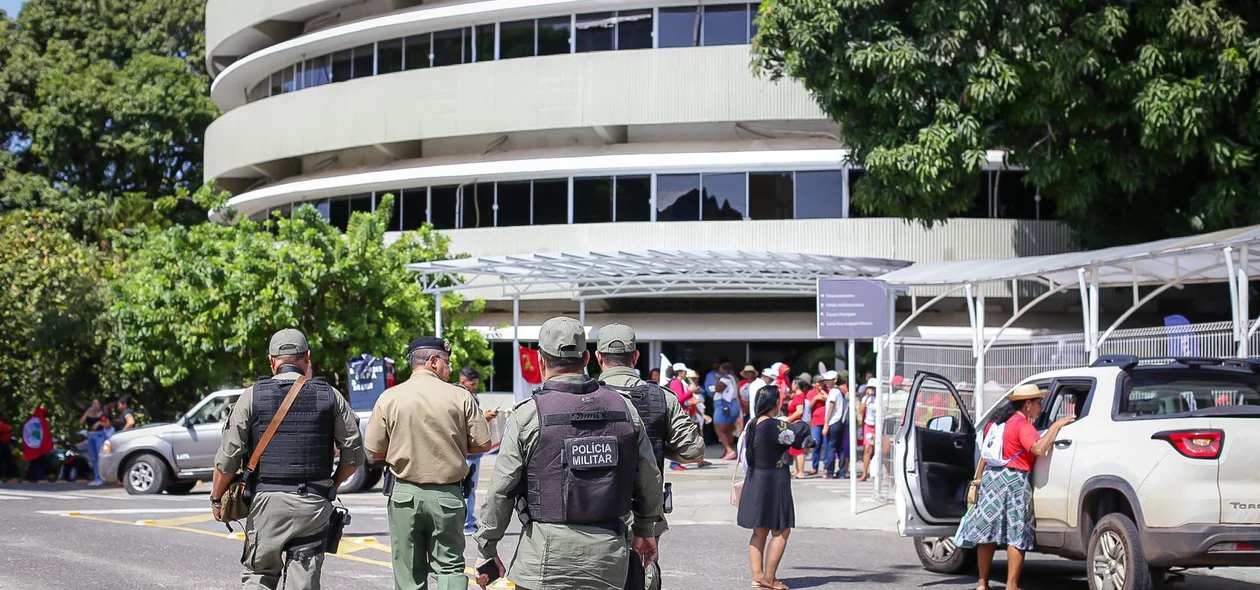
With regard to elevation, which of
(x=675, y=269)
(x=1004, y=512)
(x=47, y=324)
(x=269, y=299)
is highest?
(x=675, y=269)

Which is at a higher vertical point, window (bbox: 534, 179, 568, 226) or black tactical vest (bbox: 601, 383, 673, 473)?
window (bbox: 534, 179, 568, 226)

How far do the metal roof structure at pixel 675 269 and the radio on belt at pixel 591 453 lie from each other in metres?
14.2

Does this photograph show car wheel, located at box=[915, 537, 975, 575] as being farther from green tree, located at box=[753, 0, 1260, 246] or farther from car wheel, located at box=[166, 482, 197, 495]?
car wheel, located at box=[166, 482, 197, 495]

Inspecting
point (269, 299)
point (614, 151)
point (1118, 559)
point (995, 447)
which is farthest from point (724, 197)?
point (1118, 559)

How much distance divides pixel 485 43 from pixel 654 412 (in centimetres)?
2332

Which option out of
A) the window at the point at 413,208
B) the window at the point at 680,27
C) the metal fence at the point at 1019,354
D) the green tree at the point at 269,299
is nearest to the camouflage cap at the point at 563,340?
the metal fence at the point at 1019,354

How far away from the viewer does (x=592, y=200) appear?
28344 mm

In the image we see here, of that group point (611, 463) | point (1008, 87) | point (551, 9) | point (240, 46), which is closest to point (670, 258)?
point (1008, 87)

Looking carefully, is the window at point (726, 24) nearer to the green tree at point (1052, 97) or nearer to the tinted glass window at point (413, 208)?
the green tree at point (1052, 97)

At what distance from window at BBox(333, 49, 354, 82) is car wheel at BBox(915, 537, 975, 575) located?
912 inches

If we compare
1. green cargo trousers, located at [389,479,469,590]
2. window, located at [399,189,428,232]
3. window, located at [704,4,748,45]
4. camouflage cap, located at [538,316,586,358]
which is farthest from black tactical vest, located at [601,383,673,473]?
window, located at [399,189,428,232]

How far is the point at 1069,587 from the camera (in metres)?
10.6

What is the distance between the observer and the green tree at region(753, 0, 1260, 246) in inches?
703

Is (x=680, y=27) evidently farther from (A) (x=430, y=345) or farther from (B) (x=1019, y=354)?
(A) (x=430, y=345)
